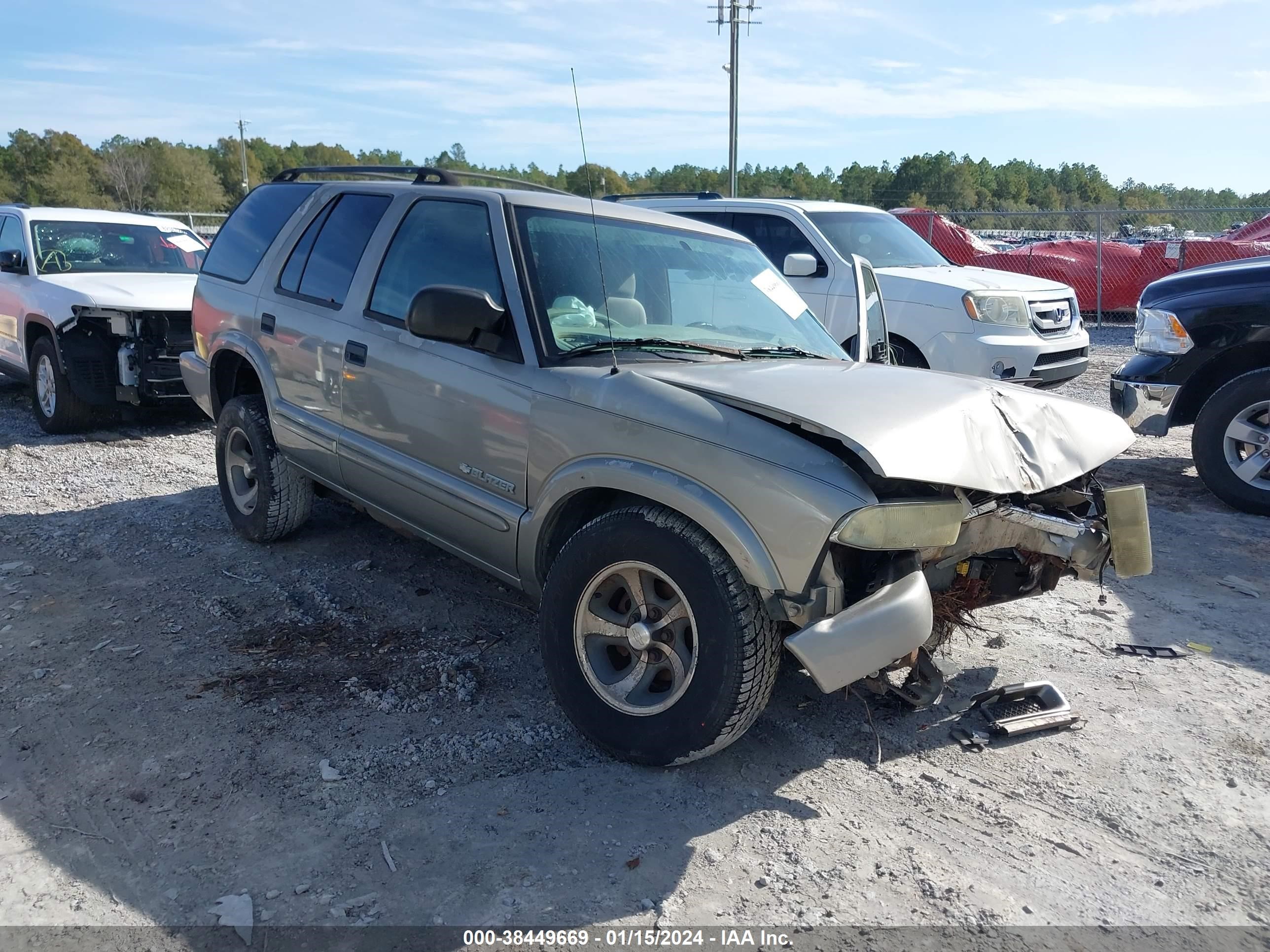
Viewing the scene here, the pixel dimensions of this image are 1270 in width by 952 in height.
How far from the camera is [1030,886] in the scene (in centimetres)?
267

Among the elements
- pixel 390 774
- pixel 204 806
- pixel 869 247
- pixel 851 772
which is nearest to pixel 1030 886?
pixel 851 772

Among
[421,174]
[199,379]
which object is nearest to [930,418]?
[421,174]

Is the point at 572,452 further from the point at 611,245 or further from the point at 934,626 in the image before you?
the point at 934,626

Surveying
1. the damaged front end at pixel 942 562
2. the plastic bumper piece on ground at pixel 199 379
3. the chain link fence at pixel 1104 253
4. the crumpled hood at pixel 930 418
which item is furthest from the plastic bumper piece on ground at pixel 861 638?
the chain link fence at pixel 1104 253

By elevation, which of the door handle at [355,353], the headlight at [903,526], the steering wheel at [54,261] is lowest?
the headlight at [903,526]

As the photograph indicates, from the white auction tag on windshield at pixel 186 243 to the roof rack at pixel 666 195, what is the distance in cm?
417

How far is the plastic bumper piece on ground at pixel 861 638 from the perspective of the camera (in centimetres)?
268

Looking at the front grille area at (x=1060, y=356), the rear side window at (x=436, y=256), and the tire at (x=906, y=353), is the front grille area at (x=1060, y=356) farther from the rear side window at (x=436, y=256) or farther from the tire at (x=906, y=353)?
the rear side window at (x=436, y=256)

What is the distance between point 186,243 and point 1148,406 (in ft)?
29.0

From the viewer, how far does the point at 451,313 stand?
11.3ft

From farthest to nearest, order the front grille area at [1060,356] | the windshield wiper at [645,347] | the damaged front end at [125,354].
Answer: the front grille area at [1060,356], the damaged front end at [125,354], the windshield wiper at [645,347]

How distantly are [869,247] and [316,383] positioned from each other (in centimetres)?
620

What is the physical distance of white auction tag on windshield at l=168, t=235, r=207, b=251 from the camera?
379 inches

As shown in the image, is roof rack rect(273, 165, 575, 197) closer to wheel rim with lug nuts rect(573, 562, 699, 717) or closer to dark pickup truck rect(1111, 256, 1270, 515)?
wheel rim with lug nuts rect(573, 562, 699, 717)
